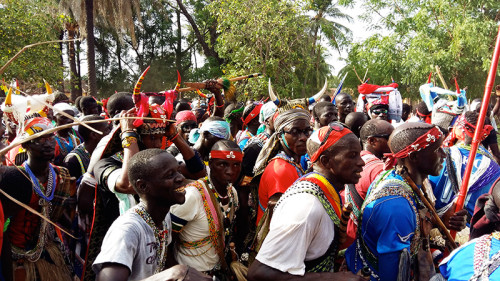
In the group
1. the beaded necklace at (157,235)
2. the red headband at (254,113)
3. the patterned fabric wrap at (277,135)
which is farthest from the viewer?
the red headband at (254,113)

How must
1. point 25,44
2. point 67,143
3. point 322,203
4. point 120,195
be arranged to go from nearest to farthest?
point 322,203, point 120,195, point 67,143, point 25,44

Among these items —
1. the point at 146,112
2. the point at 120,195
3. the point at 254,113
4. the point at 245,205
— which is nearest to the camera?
the point at 120,195

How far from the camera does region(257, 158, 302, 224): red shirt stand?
343 cm

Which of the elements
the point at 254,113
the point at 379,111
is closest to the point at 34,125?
the point at 254,113

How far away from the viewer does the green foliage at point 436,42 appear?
51.6ft

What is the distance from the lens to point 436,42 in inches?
643

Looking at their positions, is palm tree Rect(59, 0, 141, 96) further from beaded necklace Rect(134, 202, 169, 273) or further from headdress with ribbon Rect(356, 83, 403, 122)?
beaded necklace Rect(134, 202, 169, 273)

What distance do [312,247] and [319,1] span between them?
29.5 metres

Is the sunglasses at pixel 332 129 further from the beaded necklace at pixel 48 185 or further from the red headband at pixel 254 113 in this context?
the red headband at pixel 254 113

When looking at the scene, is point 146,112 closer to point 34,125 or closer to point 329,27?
point 34,125

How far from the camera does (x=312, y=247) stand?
2.29 meters

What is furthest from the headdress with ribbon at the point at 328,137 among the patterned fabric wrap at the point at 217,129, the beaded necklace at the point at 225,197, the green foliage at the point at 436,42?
the green foliage at the point at 436,42

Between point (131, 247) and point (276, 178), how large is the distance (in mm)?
1527

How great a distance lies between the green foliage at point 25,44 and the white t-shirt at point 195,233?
9.87 m
